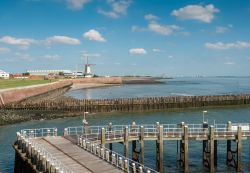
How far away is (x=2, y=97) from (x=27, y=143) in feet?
185

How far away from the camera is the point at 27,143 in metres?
29.8

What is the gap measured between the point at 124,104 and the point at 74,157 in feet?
191

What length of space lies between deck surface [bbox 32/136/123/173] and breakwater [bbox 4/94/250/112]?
48.0 metres

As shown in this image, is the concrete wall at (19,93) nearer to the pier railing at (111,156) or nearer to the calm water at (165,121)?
the calm water at (165,121)

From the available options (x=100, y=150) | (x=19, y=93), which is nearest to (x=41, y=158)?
(x=100, y=150)

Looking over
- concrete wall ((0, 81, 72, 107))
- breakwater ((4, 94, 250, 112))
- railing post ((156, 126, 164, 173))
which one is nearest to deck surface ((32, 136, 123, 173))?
railing post ((156, 126, 164, 173))

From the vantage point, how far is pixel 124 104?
85.6m

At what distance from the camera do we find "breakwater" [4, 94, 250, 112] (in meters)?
81.6

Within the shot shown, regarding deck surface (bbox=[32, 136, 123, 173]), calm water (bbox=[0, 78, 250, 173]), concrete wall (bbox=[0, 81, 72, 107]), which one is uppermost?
concrete wall (bbox=[0, 81, 72, 107])

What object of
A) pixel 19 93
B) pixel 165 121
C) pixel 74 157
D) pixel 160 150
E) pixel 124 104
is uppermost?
pixel 19 93

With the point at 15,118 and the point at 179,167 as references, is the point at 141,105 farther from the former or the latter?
the point at 179,167

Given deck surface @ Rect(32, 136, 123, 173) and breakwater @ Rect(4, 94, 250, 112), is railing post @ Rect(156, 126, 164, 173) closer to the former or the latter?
deck surface @ Rect(32, 136, 123, 173)

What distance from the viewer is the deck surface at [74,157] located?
2436 centimetres

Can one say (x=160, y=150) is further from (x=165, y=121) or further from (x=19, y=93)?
(x=19, y=93)
